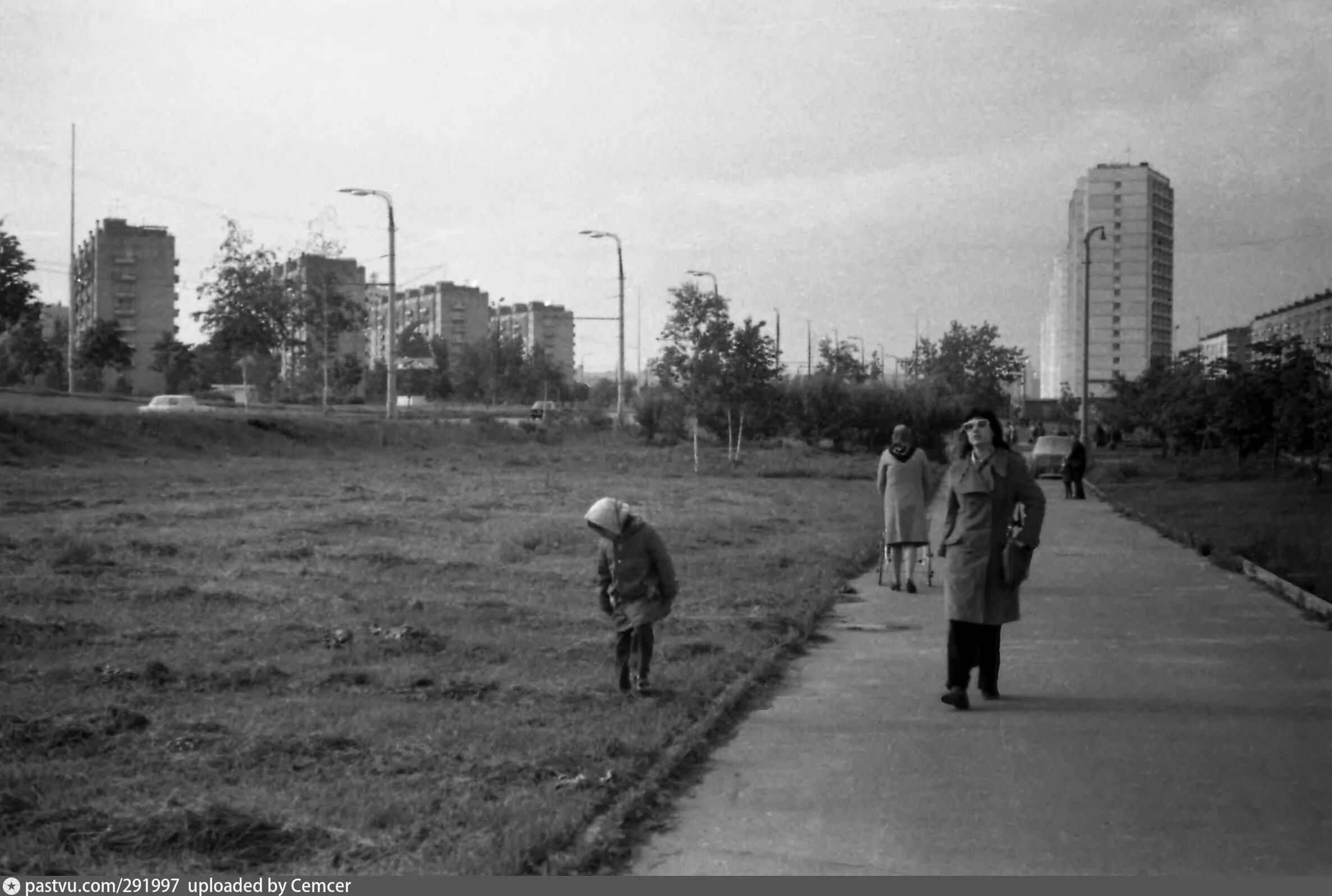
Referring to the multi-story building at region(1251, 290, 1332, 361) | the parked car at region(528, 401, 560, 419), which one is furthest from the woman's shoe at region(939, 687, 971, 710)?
the parked car at region(528, 401, 560, 419)

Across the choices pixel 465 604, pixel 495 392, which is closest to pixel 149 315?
pixel 495 392

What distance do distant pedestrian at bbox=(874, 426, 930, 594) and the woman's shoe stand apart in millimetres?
6087

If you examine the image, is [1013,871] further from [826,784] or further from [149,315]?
[149,315]

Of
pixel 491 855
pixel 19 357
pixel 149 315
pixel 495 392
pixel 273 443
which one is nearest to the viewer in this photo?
pixel 491 855

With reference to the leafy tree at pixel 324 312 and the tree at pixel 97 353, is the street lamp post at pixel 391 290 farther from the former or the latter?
the tree at pixel 97 353

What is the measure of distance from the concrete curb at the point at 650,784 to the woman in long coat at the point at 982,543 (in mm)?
1426

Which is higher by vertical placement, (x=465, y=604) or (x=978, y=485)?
(x=978, y=485)

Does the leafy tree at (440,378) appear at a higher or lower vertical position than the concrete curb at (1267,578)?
higher

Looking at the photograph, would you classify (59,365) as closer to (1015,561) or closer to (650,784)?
(1015,561)

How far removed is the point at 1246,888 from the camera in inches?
212

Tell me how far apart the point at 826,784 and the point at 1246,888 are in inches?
87.5

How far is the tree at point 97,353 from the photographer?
7775 cm

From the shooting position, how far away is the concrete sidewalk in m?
5.90

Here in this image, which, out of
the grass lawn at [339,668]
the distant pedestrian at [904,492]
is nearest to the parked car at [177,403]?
the grass lawn at [339,668]
